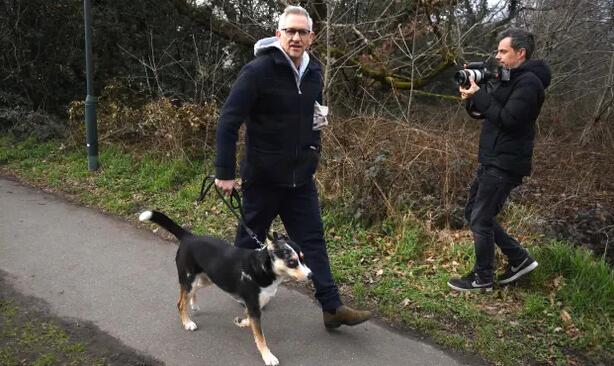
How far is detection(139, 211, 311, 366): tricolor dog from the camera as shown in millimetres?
3021

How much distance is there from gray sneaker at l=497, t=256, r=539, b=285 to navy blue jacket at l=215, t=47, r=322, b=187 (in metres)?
2.11

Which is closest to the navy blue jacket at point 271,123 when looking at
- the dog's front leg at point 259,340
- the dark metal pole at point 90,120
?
the dog's front leg at point 259,340

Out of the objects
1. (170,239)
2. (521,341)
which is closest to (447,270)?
(521,341)

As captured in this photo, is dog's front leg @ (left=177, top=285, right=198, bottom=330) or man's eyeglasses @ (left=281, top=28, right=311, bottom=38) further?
dog's front leg @ (left=177, top=285, right=198, bottom=330)

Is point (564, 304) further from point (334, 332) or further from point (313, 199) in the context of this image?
point (313, 199)

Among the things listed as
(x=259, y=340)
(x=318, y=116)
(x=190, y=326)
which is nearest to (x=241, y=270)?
(x=259, y=340)

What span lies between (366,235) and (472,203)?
137 centimetres

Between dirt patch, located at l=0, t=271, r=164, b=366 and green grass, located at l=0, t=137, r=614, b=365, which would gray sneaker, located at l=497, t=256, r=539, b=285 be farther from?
dirt patch, located at l=0, t=271, r=164, b=366

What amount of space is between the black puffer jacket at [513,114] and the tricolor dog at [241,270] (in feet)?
6.04

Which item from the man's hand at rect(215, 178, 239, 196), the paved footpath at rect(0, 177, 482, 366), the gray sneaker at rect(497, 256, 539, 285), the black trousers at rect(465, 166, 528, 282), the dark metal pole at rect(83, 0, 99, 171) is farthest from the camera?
the dark metal pole at rect(83, 0, 99, 171)

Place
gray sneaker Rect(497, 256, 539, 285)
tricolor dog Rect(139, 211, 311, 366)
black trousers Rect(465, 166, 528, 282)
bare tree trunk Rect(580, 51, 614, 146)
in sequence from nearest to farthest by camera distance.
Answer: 1. tricolor dog Rect(139, 211, 311, 366)
2. black trousers Rect(465, 166, 528, 282)
3. gray sneaker Rect(497, 256, 539, 285)
4. bare tree trunk Rect(580, 51, 614, 146)

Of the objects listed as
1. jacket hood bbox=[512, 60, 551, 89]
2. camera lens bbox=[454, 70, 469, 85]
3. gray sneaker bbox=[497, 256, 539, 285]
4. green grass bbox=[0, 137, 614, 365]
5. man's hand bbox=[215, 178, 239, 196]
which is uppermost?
jacket hood bbox=[512, 60, 551, 89]

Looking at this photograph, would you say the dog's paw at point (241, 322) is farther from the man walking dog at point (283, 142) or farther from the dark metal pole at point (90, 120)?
the dark metal pole at point (90, 120)

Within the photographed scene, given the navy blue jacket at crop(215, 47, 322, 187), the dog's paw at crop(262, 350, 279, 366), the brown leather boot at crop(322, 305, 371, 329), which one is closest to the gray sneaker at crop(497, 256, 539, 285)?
the brown leather boot at crop(322, 305, 371, 329)
